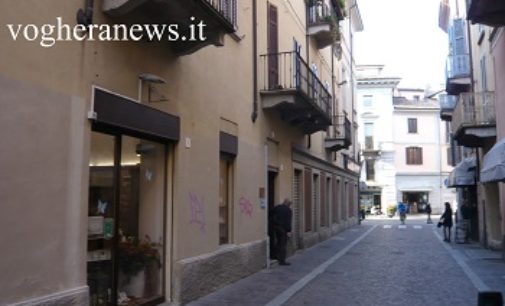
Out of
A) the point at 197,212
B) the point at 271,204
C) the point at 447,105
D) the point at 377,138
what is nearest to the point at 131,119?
the point at 197,212

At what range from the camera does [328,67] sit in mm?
25062

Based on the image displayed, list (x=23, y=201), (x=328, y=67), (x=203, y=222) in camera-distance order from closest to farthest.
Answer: (x=23, y=201), (x=203, y=222), (x=328, y=67)

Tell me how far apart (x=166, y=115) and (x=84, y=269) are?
116 inches

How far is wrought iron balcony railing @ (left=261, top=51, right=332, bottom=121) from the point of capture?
14.4 meters

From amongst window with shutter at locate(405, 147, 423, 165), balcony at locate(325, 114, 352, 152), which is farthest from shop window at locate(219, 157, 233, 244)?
window with shutter at locate(405, 147, 423, 165)

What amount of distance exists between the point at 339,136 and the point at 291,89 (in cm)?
1161

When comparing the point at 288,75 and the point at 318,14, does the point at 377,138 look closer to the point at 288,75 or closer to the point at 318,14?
the point at 318,14

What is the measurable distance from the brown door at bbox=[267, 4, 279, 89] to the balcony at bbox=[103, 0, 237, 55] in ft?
17.8

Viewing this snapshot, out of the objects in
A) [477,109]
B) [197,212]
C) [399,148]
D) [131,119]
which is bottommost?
[197,212]

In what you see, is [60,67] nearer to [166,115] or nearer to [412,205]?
[166,115]

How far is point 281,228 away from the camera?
1491 cm

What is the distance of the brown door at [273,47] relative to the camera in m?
14.8

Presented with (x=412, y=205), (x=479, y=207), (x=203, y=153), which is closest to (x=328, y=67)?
(x=479, y=207)

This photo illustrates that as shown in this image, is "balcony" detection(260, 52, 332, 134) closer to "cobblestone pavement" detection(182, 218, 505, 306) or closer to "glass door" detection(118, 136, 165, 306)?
"cobblestone pavement" detection(182, 218, 505, 306)
